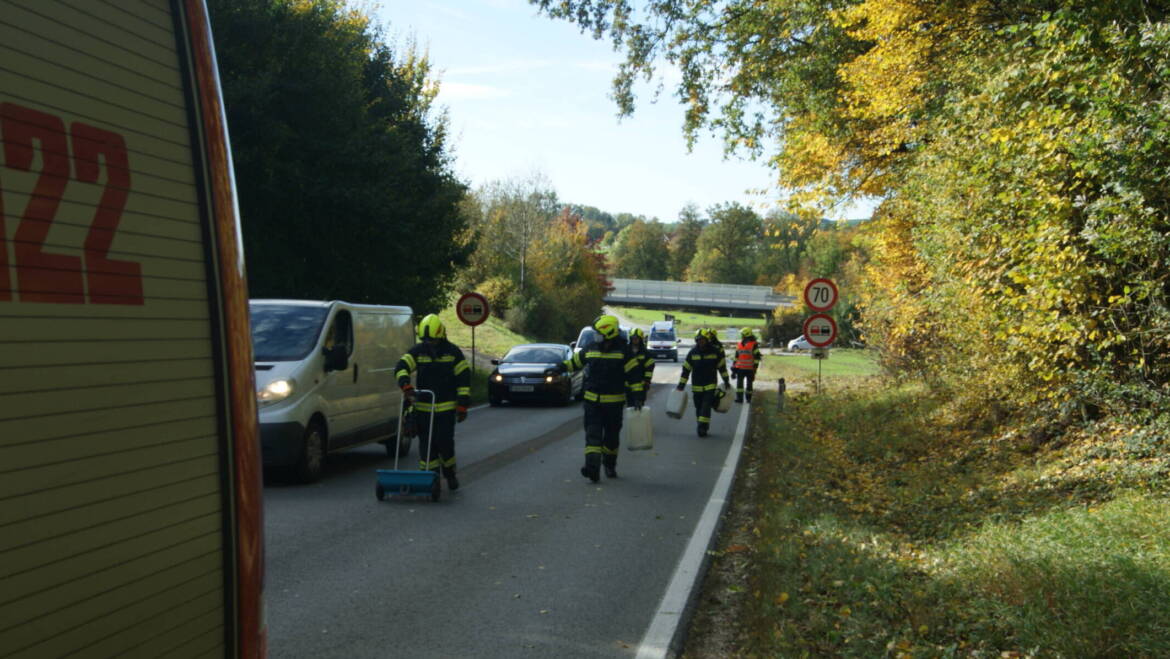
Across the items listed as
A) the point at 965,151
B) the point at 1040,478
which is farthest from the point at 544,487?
the point at 965,151

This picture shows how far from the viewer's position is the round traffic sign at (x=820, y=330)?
18.9 meters

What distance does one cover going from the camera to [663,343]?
52.3 meters

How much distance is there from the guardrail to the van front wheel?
85.5m

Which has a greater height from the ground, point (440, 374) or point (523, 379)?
point (440, 374)

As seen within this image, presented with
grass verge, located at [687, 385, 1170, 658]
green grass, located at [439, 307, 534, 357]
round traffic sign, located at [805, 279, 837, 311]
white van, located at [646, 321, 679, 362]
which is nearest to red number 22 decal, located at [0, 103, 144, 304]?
grass verge, located at [687, 385, 1170, 658]

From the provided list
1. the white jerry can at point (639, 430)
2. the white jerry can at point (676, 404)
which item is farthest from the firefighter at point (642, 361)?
the white jerry can at point (676, 404)

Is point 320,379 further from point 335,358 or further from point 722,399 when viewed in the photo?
point 722,399

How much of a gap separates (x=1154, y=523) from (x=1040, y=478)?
10.0 ft

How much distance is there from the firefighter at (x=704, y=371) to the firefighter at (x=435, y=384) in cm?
654

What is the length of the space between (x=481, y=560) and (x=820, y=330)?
12983mm

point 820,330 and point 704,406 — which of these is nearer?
point 704,406

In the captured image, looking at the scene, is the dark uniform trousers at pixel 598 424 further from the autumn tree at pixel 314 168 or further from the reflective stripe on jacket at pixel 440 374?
the autumn tree at pixel 314 168

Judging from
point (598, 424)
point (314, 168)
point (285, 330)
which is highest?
point (314, 168)

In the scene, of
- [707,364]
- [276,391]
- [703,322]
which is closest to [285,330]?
[276,391]
